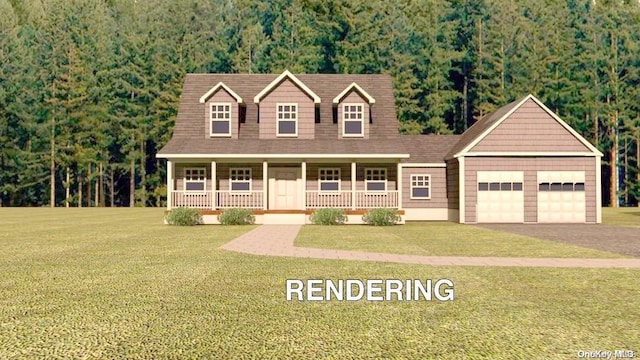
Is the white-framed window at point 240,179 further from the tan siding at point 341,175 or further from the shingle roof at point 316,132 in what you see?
the tan siding at point 341,175

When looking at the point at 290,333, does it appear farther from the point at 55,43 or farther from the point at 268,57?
the point at 55,43

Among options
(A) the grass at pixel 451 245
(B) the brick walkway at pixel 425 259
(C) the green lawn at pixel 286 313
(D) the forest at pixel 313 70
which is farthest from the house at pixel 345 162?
(D) the forest at pixel 313 70

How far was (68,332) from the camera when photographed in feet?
20.3

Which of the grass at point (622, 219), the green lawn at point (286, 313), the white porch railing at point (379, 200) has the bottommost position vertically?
the grass at point (622, 219)

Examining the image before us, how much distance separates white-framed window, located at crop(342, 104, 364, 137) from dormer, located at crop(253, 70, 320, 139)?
5.29 ft

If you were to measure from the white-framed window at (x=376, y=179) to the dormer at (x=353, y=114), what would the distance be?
1848 millimetres

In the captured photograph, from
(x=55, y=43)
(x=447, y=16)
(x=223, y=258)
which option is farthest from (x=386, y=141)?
(x=55, y=43)

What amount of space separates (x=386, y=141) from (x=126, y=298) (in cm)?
2229

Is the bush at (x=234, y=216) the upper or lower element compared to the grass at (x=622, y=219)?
upper

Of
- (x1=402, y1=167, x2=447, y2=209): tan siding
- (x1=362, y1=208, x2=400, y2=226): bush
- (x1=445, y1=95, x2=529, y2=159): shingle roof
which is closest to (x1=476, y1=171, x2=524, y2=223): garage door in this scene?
(x1=445, y1=95, x2=529, y2=159): shingle roof

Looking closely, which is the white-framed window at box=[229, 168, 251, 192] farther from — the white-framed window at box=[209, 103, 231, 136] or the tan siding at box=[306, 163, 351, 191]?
the tan siding at box=[306, 163, 351, 191]

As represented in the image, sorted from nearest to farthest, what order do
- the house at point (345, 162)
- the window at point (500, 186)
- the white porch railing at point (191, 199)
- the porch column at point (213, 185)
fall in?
1. the porch column at point (213, 185)
2. the house at point (345, 162)
3. the white porch railing at point (191, 199)
4. the window at point (500, 186)

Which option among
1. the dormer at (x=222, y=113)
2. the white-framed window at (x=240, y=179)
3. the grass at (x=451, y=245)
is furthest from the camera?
the dormer at (x=222, y=113)

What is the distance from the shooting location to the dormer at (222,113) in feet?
96.1
